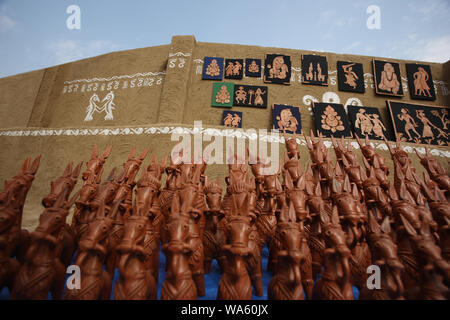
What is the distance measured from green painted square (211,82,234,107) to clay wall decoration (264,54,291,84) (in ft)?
3.44

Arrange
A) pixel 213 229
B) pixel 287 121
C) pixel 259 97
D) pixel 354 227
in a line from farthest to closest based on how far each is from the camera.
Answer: pixel 259 97 → pixel 287 121 → pixel 213 229 → pixel 354 227

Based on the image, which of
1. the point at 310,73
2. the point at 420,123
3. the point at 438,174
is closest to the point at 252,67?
the point at 310,73

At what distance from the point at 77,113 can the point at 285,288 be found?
729 cm

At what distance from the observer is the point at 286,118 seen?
587 centimetres

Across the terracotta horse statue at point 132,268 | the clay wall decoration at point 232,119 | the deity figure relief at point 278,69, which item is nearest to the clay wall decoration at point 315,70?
the deity figure relief at point 278,69

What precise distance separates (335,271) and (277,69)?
6165 millimetres

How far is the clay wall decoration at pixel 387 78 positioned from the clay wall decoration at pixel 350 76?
1.26ft

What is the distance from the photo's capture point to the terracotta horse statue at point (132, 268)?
1123 mm

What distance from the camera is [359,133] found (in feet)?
18.4

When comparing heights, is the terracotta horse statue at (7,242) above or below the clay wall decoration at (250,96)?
below

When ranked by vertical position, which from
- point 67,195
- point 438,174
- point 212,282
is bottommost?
point 212,282

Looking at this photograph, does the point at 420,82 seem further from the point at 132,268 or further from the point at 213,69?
the point at 132,268

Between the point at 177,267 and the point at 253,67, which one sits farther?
the point at 253,67

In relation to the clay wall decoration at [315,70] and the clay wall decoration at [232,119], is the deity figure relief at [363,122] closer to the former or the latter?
the clay wall decoration at [315,70]
